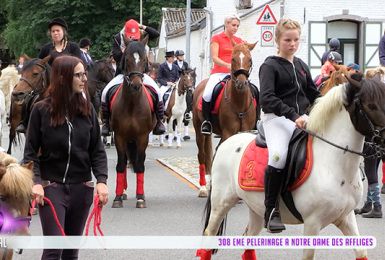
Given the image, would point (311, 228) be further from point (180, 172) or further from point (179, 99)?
point (179, 99)

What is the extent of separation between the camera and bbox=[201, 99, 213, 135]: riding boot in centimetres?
1269

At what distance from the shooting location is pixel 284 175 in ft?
22.7

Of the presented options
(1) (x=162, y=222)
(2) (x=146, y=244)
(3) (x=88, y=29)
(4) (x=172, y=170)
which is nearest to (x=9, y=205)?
(2) (x=146, y=244)

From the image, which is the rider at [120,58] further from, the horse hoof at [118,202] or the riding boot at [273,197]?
the riding boot at [273,197]

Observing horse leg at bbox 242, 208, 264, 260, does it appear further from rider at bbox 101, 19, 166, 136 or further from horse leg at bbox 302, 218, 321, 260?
rider at bbox 101, 19, 166, 136

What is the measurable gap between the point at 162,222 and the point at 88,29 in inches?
1795

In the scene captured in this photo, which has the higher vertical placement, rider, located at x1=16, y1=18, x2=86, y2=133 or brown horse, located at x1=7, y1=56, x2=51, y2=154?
rider, located at x1=16, y1=18, x2=86, y2=133

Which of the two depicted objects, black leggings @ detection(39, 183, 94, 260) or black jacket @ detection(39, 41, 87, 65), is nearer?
black leggings @ detection(39, 183, 94, 260)

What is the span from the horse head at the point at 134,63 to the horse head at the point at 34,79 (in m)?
1.19

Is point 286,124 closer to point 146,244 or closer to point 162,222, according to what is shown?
point 146,244

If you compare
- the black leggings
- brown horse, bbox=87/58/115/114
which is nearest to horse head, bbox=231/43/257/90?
the black leggings

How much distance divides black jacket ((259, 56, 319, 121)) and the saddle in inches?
9.7

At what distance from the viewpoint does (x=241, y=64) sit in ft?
37.4

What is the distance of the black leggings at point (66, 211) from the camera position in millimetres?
6191
